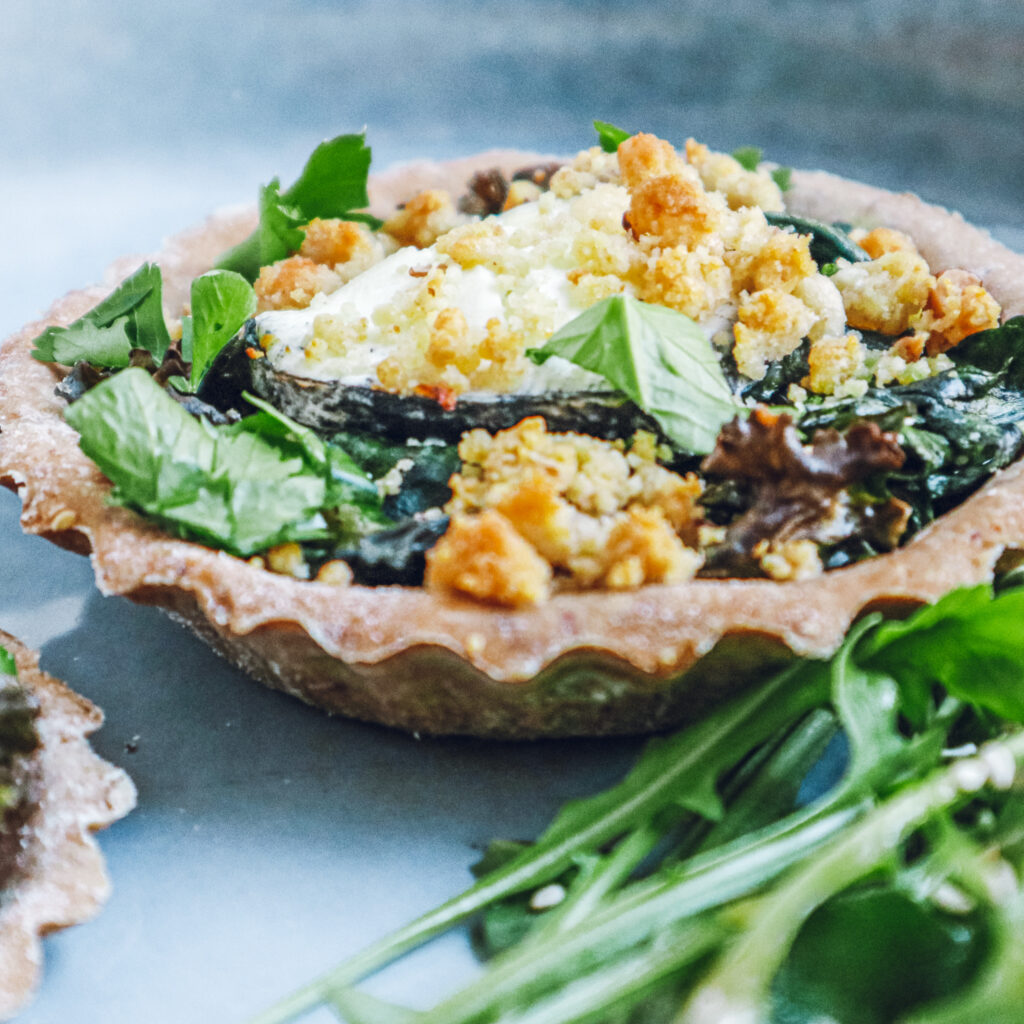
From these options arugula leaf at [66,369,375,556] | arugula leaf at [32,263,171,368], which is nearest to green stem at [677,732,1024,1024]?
arugula leaf at [66,369,375,556]

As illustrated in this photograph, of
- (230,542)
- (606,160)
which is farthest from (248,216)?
(230,542)

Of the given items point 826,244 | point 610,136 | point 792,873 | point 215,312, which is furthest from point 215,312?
point 792,873

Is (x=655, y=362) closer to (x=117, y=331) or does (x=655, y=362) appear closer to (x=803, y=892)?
(x=803, y=892)

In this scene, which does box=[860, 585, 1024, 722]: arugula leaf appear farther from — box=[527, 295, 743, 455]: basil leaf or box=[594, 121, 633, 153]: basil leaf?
box=[594, 121, 633, 153]: basil leaf

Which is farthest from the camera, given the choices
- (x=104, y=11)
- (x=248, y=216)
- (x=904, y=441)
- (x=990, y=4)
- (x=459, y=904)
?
(x=104, y=11)

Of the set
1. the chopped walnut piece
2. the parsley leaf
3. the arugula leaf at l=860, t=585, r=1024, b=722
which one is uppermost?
the parsley leaf

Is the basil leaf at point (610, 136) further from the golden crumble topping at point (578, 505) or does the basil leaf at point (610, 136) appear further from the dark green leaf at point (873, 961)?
the dark green leaf at point (873, 961)

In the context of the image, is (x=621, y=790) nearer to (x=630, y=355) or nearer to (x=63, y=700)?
(x=630, y=355)
